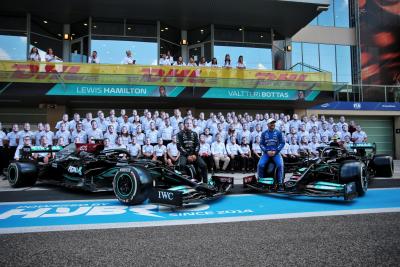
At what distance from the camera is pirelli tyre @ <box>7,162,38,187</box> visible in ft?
28.2

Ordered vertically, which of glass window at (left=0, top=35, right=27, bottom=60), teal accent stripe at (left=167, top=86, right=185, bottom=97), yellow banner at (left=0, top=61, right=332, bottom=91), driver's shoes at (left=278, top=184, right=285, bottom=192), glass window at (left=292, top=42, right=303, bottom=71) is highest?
glass window at (left=292, top=42, right=303, bottom=71)

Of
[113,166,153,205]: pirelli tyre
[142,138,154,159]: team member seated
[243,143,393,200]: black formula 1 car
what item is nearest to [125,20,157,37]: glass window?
[142,138,154,159]: team member seated

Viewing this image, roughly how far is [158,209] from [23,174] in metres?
4.79

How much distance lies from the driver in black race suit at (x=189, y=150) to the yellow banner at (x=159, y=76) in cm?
829

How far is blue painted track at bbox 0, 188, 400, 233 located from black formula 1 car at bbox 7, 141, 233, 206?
246mm

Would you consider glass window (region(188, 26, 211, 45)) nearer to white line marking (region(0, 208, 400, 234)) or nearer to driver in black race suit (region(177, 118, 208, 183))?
driver in black race suit (region(177, 118, 208, 183))

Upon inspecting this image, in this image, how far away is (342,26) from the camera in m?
27.9

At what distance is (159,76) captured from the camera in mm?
16266

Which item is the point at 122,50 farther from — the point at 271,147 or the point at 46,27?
the point at 271,147

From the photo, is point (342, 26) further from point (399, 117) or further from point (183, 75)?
point (183, 75)

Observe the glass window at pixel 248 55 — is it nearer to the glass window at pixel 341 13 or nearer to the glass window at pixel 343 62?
the glass window at pixel 343 62

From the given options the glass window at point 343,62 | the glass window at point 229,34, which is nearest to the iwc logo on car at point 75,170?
the glass window at point 229,34

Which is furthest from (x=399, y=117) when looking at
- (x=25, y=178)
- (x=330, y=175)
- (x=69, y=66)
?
(x=25, y=178)

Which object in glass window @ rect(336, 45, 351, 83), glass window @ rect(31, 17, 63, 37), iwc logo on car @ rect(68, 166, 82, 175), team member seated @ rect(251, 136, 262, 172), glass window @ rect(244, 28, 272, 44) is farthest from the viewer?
glass window @ rect(336, 45, 351, 83)
